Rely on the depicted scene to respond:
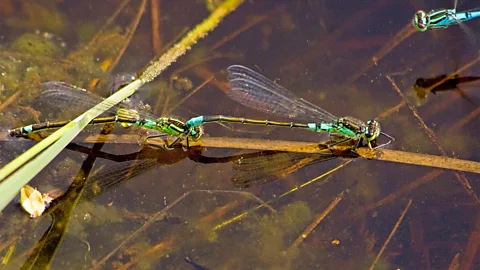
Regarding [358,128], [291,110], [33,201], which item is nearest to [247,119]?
[291,110]

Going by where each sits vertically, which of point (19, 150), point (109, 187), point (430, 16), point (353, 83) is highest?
point (430, 16)

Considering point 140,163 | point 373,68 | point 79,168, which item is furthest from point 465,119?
point 79,168

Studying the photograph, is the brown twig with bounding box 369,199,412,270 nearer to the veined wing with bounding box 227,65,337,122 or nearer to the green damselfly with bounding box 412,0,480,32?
the veined wing with bounding box 227,65,337,122

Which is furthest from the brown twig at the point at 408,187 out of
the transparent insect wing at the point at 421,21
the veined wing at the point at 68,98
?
the veined wing at the point at 68,98

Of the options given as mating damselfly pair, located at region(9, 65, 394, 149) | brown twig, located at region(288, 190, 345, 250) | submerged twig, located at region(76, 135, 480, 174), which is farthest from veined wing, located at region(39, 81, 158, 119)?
brown twig, located at region(288, 190, 345, 250)

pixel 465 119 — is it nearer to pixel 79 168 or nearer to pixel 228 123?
pixel 228 123

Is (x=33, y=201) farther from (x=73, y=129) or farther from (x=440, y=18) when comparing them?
(x=440, y=18)

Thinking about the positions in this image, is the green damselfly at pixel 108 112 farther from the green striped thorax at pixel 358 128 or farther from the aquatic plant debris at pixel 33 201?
the green striped thorax at pixel 358 128
